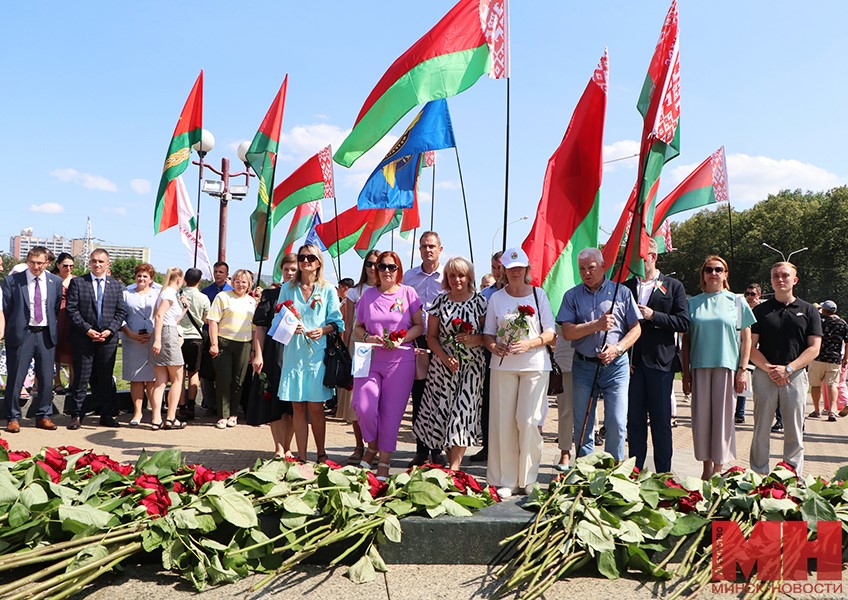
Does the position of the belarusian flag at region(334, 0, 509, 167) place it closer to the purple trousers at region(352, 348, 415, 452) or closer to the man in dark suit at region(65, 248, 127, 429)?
the purple trousers at region(352, 348, 415, 452)

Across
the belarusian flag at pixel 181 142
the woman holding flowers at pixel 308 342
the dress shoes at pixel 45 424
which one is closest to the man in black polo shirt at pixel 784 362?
the woman holding flowers at pixel 308 342

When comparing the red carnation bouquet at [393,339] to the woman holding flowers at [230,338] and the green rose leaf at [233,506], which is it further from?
the woman holding flowers at [230,338]

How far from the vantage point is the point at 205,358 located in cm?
937

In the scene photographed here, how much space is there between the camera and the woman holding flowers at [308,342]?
243 inches

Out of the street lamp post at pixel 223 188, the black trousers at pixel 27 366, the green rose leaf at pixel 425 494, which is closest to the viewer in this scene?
the green rose leaf at pixel 425 494

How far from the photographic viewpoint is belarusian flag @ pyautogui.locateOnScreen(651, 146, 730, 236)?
9500 mm

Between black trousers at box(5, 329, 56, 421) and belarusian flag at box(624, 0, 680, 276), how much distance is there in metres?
6.45

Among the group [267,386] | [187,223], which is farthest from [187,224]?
[267,386]

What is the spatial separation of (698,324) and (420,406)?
2369 millimetres

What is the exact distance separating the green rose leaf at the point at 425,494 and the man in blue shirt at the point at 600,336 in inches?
77.3

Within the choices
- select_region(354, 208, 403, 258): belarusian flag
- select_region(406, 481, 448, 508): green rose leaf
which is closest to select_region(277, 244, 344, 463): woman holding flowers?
select_region(406, 481, 448, 508): green rose leaf

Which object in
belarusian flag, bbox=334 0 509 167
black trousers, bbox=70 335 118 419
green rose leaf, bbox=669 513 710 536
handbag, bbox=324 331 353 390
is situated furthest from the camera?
black trousers, bbox=70 335 118 419

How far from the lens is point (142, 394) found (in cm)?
892

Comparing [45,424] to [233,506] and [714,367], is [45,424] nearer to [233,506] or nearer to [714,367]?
[233,506]
